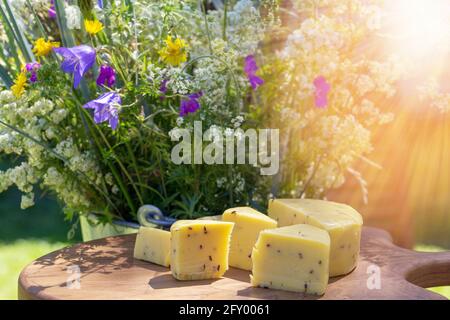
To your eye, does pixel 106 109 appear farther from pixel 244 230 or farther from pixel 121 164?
pixel 244 230

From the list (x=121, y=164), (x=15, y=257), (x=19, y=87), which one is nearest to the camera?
(x=19, y=87)

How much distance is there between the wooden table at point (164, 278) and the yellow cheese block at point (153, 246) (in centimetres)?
2

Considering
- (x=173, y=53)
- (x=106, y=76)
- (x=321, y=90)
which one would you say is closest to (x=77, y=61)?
(x=106, y=76)

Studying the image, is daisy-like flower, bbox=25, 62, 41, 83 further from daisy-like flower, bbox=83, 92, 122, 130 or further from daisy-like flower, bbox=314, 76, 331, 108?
daisy-like flower, bbox=314, 76, 331, 108

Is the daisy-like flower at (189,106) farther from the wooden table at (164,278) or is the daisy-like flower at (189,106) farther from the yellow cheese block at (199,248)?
the wooden table at (164,278)

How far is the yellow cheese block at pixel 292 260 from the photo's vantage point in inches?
48.9

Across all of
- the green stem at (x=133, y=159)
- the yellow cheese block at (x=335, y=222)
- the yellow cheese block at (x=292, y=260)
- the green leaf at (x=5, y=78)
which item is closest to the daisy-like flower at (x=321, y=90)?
the yellow cheese block at (x=335, y=222)

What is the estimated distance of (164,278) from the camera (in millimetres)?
1346

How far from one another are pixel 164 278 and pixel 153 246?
0.11 meters

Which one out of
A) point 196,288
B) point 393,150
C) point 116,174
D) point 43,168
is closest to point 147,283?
point 196,288

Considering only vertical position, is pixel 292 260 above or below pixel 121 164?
below

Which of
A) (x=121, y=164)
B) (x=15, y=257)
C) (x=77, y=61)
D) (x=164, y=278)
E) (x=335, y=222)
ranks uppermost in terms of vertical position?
(x=77, y=61)
